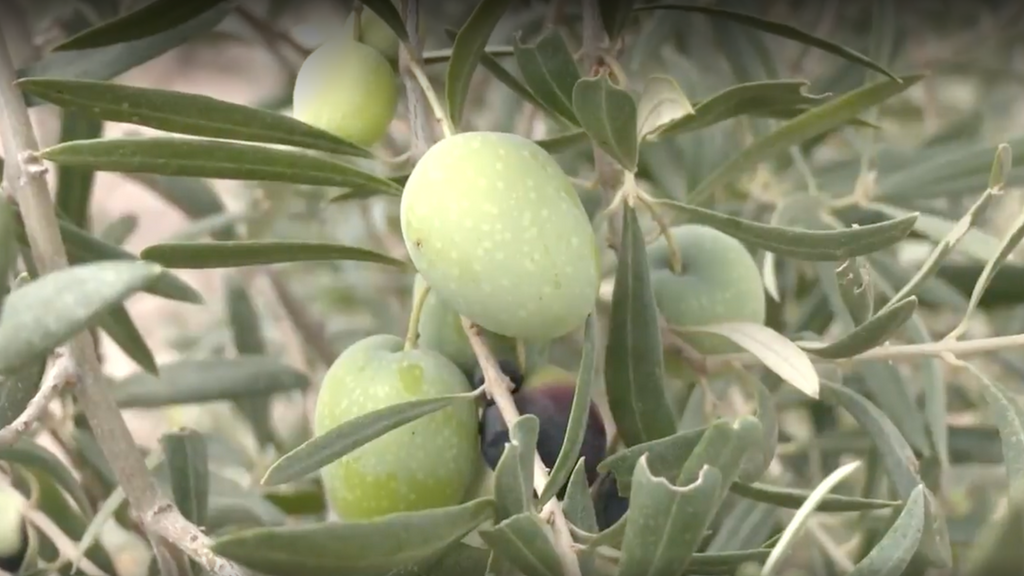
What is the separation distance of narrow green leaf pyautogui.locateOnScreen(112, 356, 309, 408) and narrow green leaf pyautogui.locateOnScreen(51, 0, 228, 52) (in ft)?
1.34

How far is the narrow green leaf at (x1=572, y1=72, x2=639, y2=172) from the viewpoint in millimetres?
454

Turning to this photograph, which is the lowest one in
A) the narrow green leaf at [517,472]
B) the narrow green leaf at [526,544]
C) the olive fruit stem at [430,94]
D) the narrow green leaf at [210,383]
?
the narrow green leaf at [210,383]

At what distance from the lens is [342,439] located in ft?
1.41

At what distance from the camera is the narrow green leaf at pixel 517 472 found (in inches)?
14.6

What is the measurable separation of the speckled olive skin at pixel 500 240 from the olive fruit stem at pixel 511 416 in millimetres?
39

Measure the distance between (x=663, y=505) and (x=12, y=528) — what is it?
48 cm

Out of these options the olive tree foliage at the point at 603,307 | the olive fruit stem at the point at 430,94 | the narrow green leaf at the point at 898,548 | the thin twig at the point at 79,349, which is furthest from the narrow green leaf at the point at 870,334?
the thin twig at the point at 79,349

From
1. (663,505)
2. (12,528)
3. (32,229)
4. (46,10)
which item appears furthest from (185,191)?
(663,505)

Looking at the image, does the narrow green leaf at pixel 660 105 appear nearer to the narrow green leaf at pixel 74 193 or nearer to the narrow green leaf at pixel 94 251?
the narrow green leaf at pixel 94 251

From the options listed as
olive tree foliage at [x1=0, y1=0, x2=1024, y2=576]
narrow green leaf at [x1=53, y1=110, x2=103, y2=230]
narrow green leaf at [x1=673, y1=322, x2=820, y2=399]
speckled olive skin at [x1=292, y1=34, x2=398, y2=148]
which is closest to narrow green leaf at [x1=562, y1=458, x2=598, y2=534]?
olive tree foliage at [x1=0, y1=0, x2=1024, y2=576]

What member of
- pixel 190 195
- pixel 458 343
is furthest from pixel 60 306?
pixel 190 195

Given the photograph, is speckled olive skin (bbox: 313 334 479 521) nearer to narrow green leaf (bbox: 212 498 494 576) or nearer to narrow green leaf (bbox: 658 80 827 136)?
narrow green leaf (bbox: 212 498 494 576)

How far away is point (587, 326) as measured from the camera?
0.47 m

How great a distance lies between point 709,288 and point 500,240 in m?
0.19
